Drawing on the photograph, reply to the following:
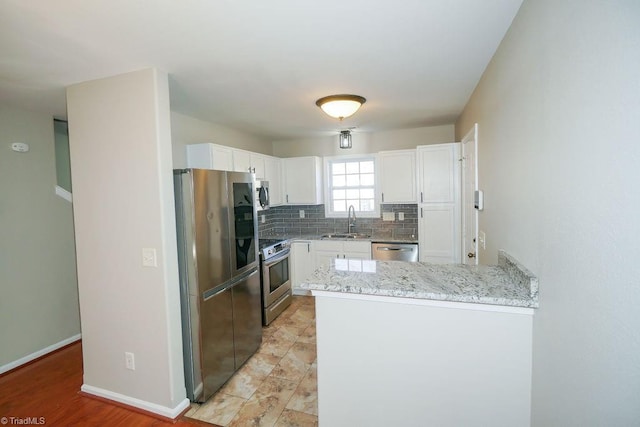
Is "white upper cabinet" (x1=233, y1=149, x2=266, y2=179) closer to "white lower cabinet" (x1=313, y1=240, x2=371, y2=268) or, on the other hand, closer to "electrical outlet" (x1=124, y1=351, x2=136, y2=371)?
"white lower cabinet" (x1=313, y1=240, x2=371, y2=268)

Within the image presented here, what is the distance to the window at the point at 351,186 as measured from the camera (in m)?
4.92

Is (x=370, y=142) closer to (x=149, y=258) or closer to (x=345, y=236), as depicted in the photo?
(x=345, y=236)

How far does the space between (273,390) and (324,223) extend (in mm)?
2961

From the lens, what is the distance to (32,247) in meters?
3.03

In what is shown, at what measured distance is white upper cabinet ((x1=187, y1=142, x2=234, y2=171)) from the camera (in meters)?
3.29

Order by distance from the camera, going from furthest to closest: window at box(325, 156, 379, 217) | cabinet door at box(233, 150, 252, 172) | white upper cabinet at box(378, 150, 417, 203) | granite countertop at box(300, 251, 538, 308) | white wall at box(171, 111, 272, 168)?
window at box(325, 156, 379, 217), white upper cabinet at box(378, 150, 417, 203), cabinet door at box(233, 150, 252, 172), white wall at box(171, 111, 272, 168), granite countertop at box(300, 251, 538, 308)

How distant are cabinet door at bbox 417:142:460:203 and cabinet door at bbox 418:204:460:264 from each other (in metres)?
0.12

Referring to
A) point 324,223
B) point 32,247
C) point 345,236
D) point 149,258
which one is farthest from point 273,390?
Result: point 324,223

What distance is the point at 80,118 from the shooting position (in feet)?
7.57

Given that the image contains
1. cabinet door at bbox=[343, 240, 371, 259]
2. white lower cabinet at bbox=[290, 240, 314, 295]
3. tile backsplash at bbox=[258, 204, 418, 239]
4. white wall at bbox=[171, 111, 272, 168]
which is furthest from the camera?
tile backsplash at bbox=[258, 204, 418, 239]

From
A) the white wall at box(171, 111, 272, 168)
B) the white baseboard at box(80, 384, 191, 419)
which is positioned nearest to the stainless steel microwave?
the white wall at box(171, 111, 272, 168)

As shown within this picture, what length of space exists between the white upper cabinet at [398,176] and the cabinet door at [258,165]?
1.65 metres

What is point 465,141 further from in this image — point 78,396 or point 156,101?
point 78,396

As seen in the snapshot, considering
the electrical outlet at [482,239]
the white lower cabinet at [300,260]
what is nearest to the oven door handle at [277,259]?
the white lower cabinet at [300,260]
